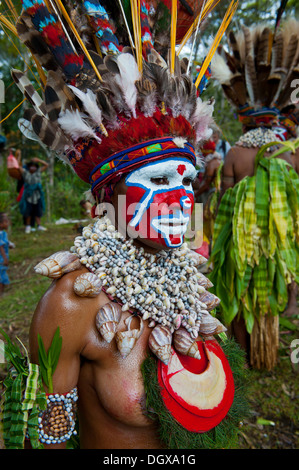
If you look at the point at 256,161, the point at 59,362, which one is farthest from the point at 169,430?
the point at 256,161

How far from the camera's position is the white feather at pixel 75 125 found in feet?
4.62

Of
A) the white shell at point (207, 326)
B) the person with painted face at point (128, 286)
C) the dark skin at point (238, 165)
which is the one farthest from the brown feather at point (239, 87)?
the white shell at point (207, 326)

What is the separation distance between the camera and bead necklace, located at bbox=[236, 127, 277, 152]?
3.41m

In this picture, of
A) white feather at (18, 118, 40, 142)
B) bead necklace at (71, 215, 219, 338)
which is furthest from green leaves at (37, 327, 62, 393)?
white feather at (18, 118, 40, 142)

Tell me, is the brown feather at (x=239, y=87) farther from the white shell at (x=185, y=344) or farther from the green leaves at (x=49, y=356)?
the green leaves at (x=49, y=356)

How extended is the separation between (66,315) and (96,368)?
0.26m

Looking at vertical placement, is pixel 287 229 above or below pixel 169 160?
below

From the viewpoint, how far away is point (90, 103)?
1.37 metres

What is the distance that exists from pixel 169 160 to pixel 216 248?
81.7 inches

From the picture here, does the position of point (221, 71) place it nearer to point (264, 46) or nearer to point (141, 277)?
point (264, 46)

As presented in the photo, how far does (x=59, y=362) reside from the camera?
4.33 ft

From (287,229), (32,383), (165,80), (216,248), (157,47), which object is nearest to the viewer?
(32,383)

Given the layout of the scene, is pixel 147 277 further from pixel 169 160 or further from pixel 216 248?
pixel 216 248

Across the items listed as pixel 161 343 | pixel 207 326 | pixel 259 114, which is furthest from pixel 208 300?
pixel 259 114
